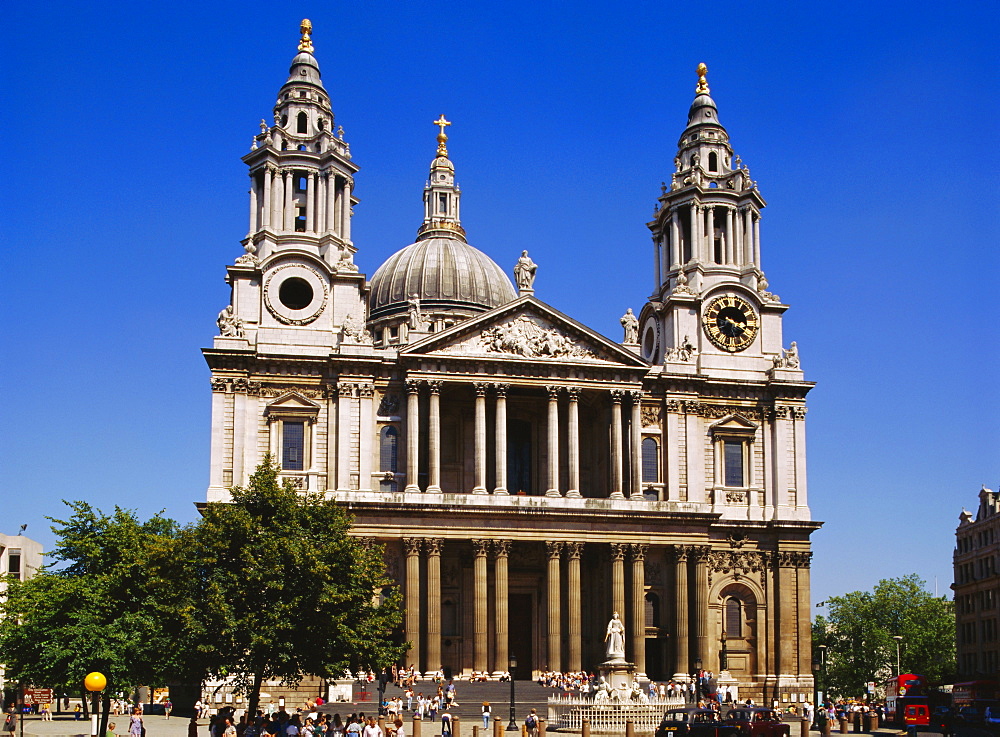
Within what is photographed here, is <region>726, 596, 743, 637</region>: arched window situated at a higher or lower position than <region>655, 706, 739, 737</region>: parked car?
higher

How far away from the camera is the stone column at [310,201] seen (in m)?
76.0

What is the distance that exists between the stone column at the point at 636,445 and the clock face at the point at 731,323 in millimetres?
8055

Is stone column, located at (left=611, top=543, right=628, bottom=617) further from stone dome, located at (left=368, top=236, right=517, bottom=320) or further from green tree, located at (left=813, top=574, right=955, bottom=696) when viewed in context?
green tree, located at (left=813, top=574, right=955, bottom=696)

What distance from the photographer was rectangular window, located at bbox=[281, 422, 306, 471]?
70.9 meters

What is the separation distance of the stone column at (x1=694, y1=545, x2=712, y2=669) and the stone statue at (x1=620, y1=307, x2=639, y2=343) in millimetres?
13049

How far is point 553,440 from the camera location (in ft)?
236

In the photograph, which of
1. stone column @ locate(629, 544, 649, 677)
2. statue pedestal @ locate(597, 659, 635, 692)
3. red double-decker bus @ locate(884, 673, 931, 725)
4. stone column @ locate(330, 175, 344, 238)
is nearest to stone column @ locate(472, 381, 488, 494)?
stone column @ locate(629, 544, 649, 677)

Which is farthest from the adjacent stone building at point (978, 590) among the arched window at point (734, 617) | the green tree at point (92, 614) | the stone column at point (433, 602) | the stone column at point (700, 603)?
the green tree at point (92, 614)

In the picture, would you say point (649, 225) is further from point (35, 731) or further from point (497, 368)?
point (35, 731)

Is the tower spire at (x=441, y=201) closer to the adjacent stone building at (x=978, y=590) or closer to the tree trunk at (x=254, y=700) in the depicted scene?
the adjacent stone building at (x=978, y=590)

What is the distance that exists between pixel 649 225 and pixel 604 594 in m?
25.7

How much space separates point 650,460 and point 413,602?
16568 mm

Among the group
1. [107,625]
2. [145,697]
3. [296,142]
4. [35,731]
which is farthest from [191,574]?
[145,697]

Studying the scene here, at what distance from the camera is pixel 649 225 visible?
3354 inches
